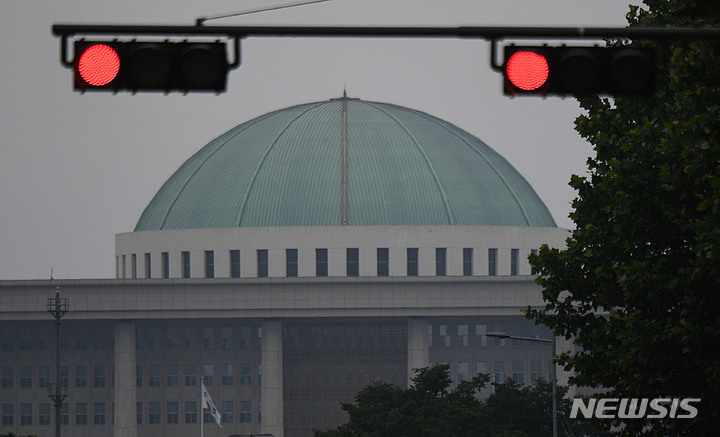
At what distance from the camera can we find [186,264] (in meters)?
128

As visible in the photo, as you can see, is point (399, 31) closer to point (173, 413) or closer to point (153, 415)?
point (173, 413)

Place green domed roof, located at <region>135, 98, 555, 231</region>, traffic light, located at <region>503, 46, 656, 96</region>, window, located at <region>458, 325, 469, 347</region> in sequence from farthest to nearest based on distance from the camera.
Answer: green domed roof, located at <region>135, 98, 555, 231</region> → window, located at <region>458, 325, 469, 347</region> → traffic light, located at <region>503, 46, 656, 96</region>

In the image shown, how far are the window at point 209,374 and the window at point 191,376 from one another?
2.80 ft

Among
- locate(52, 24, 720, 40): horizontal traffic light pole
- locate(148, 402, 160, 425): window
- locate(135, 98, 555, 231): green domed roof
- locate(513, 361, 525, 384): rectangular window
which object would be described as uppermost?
locate(135, 98, 555, 231): green domed roof

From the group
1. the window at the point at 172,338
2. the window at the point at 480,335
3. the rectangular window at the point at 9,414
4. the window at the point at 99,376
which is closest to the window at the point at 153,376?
the window at the point at 172,338

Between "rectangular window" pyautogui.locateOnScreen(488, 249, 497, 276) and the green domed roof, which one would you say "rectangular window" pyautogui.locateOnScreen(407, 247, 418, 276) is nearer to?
the green domed roof

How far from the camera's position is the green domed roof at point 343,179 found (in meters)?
130

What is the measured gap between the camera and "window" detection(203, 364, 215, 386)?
126m

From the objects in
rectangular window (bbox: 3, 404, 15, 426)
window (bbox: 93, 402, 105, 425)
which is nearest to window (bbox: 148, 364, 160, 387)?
window (bbox: 93, 402, 105, 425)

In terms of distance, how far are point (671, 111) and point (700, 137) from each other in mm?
6351

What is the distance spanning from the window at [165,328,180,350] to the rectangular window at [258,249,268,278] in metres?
9.19

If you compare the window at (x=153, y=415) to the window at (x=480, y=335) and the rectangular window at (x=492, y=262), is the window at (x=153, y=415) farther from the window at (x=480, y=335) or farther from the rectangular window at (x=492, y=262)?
the rectangular window at (x=492, y=262)

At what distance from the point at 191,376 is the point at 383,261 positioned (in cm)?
1918

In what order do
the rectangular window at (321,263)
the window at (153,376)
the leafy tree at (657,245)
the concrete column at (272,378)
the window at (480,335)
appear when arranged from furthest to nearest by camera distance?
the window at (480,335), the window at (153,376), the rectangular window at (321,263), the concrete column at (272,378), the leafy tree at (657,245)
